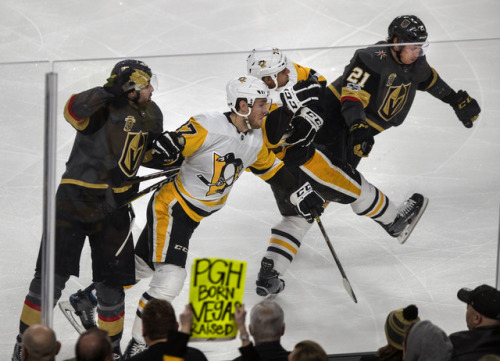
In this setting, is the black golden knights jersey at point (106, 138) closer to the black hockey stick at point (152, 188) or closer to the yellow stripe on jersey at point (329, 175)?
the black hockey stick at point (152, 188)

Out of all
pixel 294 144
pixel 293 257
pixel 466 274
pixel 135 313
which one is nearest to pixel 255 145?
pixel 294 144

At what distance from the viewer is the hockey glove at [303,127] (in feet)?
13.7

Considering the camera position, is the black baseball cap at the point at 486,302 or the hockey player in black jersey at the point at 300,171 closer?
the black baseball cap at the point at 486,302

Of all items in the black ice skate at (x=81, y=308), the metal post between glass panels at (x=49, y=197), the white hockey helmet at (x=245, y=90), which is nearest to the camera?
the metal post between glass panels at (x=49, y=197)

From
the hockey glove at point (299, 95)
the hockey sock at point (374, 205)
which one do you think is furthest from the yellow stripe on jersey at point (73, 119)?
the hockey sock at point (374, 205)

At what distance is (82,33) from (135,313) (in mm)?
3269

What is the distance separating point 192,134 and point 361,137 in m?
0.73

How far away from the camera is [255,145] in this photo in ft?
13.4

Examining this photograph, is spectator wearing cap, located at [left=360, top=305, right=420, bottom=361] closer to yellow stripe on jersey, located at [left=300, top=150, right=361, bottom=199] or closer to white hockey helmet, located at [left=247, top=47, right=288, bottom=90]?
yellow stripe on jersey, located at [left=300, top=150, right=361, bottom=199]

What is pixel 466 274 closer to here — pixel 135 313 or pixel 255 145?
pixel 255 145

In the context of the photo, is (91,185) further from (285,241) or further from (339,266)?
(339,266)

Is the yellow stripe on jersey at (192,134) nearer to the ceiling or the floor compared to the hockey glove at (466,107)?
nearer to the floor

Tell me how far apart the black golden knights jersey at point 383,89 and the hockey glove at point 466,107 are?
0.20ft

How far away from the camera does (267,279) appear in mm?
4254
